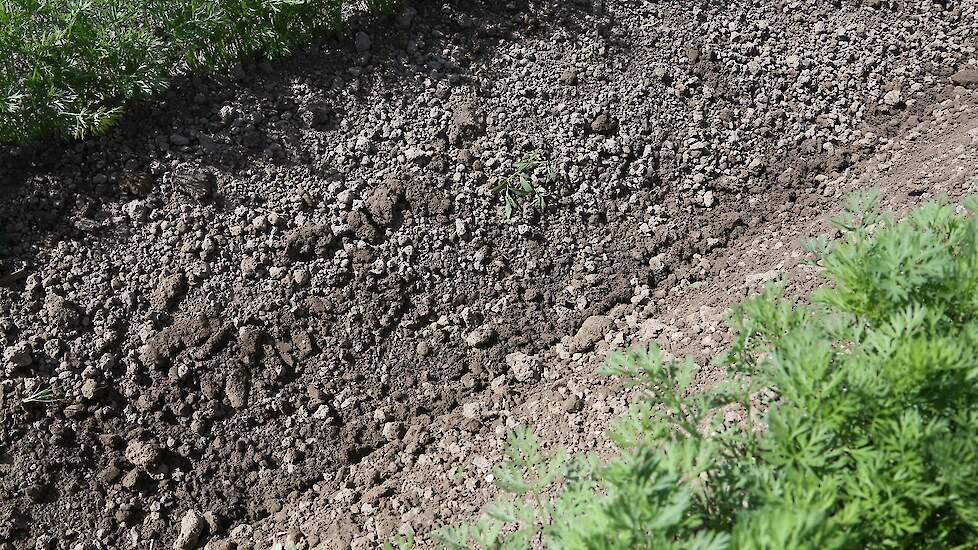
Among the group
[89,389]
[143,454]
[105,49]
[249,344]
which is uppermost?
[105,49]

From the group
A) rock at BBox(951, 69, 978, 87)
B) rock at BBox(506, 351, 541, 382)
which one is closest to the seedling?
rock at BBox(506, 351, 541, 382)

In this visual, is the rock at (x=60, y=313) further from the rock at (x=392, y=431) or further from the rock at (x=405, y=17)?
the rock at (x=405, y=17)

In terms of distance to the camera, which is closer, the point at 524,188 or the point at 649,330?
the point at 649,330

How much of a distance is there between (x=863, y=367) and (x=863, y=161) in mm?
2358

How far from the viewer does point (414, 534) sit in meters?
2.87

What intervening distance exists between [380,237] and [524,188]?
2.26ft

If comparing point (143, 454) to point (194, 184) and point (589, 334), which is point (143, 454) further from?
point (589, 334)

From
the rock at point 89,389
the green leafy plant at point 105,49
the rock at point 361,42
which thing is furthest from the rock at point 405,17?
the rock at point 89,389

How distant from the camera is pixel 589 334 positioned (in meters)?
3.45

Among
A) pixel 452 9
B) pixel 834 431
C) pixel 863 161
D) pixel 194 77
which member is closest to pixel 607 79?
pixel 452 9

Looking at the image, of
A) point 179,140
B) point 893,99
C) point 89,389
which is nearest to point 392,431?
point 89,389

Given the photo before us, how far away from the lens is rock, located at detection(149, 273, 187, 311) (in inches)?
134

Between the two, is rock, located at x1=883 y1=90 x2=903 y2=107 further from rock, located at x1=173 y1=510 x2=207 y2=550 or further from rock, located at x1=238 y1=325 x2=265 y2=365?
rock, located at x1=173 y1=510 x2=207 y2=550

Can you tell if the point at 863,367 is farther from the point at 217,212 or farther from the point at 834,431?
the point at 217,212
